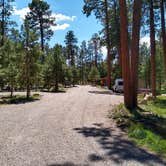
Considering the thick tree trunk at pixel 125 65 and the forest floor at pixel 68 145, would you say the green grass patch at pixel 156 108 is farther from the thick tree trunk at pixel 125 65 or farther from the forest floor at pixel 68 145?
the forest floor at pixel 68 145

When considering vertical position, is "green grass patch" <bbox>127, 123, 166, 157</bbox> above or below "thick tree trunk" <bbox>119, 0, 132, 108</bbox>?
below

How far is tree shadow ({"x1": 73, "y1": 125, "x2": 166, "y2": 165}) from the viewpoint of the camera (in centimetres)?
658

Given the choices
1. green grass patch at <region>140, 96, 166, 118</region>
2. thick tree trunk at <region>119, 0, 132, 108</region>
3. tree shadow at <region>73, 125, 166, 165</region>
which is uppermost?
thick tree trunk at <region>119, 0, 132, 108</region>

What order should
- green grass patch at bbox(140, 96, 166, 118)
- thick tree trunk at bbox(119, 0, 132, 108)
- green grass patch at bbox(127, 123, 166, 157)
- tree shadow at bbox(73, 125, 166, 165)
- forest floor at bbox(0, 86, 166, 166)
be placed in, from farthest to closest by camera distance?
1. thick tree trunk at bbox(119, 0, 132, 108)
2. green grass patch at bbox(140, 96, 166, 118)
3. green grass patch at bbox(127, 123, 166, 157)
4. tree shadow at bbox(73, 125, 166, 165)
5. forest floor at bbox(0, 86, 166, 166)

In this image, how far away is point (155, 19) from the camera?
25031mm

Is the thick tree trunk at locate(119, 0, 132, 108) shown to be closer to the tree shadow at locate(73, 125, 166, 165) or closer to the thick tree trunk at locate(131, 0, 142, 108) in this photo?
the thick tree trunk at locate(131, 0, 142, 108)

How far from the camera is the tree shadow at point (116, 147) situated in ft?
21.6

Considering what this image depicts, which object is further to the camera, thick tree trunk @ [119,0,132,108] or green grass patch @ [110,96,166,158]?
thick tree trunk @ [119,0,132,108]

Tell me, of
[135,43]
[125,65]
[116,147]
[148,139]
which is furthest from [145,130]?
[135,43]

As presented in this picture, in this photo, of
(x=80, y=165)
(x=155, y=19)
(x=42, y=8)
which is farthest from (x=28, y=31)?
(x=42, y=8)

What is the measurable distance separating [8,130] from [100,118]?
4071 mm

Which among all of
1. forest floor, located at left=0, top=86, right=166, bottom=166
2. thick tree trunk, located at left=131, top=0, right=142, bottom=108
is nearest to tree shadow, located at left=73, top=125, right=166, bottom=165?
forest floor, located at left=0, top=86, right=166, bottom=166

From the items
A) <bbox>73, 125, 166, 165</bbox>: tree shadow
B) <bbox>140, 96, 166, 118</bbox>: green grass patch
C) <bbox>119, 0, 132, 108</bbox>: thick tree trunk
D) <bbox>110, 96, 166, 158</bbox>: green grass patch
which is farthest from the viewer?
<bbox>119, 0, 132, 108</bbox>: thick tree trunk

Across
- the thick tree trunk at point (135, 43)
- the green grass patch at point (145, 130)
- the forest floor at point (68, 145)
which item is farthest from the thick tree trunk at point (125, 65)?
the forest floor at point (68, 145)
